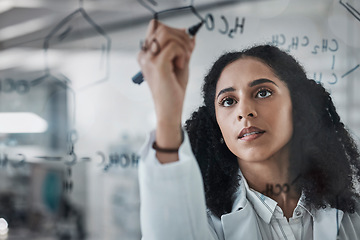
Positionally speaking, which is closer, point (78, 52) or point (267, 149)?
point (267, 149)

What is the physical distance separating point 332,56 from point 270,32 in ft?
0.37

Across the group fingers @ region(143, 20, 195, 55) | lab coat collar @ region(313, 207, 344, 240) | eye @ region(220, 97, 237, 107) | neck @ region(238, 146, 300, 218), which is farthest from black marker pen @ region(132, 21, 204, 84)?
lab coat collar @ region(313, 207, 344, 240)

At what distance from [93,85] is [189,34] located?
23 cm

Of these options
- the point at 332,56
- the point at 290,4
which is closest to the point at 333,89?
the point at 332,56

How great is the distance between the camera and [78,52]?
0.76m

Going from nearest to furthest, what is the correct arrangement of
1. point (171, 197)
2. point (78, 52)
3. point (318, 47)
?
point (171, 197)
point (318, 47)
point (78, 52)

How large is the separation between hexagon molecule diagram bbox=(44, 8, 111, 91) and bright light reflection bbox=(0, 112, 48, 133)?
100mm

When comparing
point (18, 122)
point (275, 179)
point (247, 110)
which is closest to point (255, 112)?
point (247, 110)

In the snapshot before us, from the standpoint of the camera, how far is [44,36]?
778 mm

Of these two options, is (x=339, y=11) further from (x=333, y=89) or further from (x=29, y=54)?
(x=29, y=54)

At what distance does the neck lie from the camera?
2.08ft

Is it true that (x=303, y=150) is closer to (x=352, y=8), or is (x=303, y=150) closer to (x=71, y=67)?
(x=352, y=8)

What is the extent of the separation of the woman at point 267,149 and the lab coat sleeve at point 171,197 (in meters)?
0.04

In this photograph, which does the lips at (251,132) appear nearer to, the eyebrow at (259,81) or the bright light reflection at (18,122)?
the eyebrow at (259,81)
